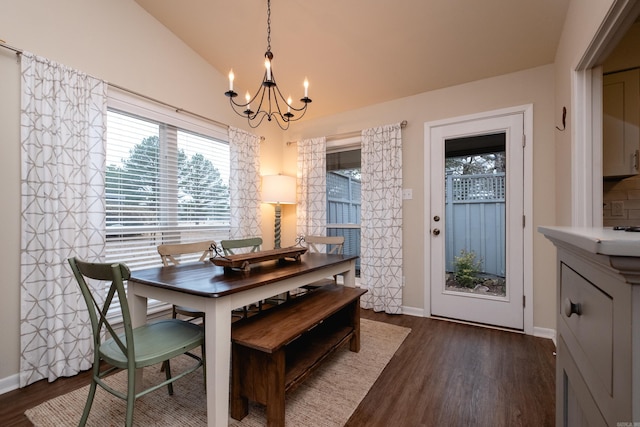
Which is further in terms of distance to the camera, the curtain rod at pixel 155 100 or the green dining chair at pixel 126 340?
the curtain rod at pixel 155 100

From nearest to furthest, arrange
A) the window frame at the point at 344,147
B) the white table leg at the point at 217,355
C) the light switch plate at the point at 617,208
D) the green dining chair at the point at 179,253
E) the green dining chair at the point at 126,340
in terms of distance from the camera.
A: 1. the green dining chair at the point at 126,340
2. the white table leg at the point at 217,355
3. the green dining chair at the point at 179,253
4. the light switch plate at the point at 617,208
5. the window frame at the point at 344,147

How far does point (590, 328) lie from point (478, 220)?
2.42 metres

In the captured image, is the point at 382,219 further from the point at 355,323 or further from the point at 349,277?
the point at 355,323

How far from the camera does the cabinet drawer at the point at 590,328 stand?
0.56 m

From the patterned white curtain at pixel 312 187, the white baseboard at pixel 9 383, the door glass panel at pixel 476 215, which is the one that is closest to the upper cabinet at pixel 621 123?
the door glass panel at pixel 476 215

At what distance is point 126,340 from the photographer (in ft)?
3.93

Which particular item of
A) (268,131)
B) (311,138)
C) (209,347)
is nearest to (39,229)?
(209,347)

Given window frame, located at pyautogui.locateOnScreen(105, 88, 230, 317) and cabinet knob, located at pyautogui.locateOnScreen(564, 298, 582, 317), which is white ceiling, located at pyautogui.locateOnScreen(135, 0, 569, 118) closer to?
window frame, located at pyautogui.locateOnScreen(105, 88, 230, 317)

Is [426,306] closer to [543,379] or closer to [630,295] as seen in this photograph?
[543,379]

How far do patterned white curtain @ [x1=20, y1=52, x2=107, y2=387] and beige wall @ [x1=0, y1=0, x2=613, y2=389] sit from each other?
0.28 ft

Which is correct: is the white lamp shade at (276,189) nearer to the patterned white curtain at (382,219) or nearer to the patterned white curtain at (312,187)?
the patterned white curtain at (312,187)

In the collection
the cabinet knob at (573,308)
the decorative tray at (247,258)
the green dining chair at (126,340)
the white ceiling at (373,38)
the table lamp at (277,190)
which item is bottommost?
the green dining chair at (126,340)

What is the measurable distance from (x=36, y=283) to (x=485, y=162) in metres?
3.80

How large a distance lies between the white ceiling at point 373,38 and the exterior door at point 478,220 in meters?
0.59
